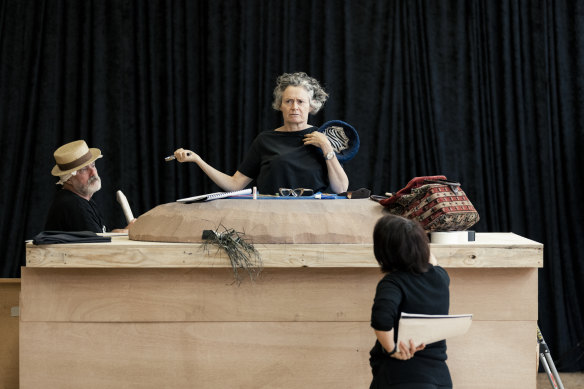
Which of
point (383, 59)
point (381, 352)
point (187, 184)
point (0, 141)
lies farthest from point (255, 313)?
point (0, 141)

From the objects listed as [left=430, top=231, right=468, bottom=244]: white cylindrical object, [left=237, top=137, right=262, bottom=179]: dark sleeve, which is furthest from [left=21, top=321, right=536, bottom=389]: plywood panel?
[left=237, top=137, right=262, bottom=179]: dark sleeve

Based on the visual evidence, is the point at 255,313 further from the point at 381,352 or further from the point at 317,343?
the point at 381,352

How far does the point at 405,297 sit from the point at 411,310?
41mm

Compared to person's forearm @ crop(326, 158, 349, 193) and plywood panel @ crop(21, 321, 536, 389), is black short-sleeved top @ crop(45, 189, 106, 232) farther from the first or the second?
person's forearm @ crop(326, 158, 349, 193)

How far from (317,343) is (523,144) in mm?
2471

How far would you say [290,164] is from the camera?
3359 millimetres

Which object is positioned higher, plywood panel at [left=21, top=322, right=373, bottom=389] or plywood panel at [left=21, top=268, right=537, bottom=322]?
plywood panel at [left=21, top=268, right=537, bottom=322]

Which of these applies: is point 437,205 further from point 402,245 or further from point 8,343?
point 8,343

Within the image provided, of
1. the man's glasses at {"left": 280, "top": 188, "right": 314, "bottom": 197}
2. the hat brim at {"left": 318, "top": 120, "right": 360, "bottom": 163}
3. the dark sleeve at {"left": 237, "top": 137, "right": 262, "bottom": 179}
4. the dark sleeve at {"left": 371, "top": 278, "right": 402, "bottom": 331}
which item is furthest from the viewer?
the dark sleeve at {"left": 237, "top": 137, "right": 262, "bottom": 179}

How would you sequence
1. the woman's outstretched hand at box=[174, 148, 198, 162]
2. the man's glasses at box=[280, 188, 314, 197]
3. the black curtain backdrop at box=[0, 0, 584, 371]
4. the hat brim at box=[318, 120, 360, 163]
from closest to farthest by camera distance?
the man's glasses at box=[280, 188, 314, 197] < the woman's outstretched hand at box=[174, 148, 198, 162] < the hat brim at box=[318, 120, 360, 163] < the black curtain backdrop at box=[0, 0, 584, 371]

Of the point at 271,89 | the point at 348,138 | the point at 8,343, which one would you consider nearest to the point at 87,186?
the point at 8,343

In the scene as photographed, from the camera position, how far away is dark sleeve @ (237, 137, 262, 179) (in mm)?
3562

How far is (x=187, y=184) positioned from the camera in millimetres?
4766

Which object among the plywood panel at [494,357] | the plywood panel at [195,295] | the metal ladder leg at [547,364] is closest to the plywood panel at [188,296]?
the plywood panel at [195,295]
